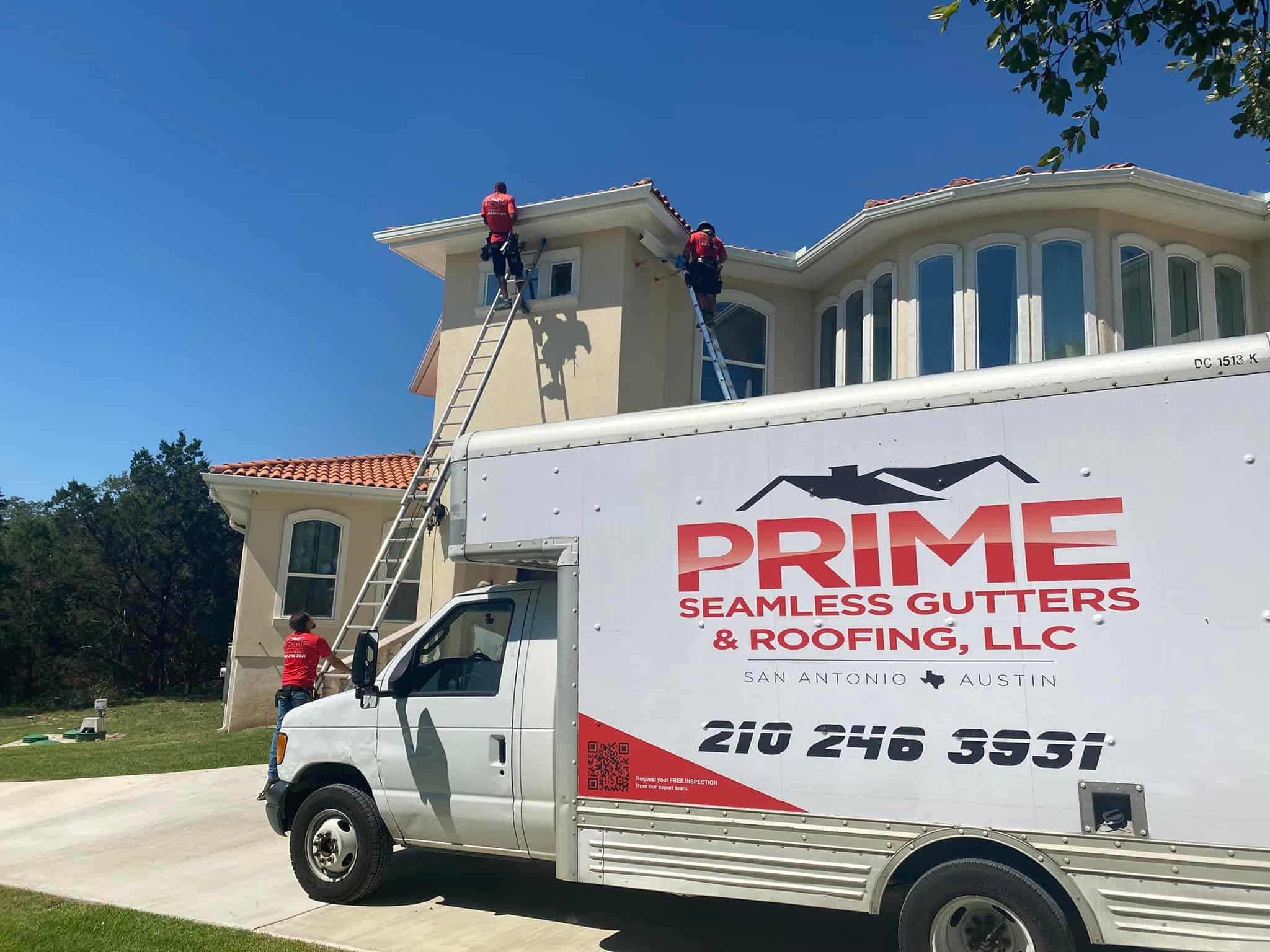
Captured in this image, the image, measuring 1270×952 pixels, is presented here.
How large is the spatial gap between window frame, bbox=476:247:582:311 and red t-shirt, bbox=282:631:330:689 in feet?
19.2

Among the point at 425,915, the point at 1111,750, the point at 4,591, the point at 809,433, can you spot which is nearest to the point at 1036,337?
the point at 809,433

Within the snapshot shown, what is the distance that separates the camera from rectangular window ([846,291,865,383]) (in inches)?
491

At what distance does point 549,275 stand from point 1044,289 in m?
6.31

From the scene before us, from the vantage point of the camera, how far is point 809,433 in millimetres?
4922

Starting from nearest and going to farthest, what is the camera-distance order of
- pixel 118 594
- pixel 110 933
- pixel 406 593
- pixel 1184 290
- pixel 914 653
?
pixel 914 653 < pixel 110 933 < pixel 1184 290 < pixel 406 593 < pixel 118 594

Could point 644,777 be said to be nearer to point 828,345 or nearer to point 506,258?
point 506,258

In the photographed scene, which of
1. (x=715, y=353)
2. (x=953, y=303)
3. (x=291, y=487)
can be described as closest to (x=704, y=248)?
(x=715, y=353)

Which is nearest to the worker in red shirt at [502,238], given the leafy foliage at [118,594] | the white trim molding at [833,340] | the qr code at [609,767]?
the white trim molding at [833,340]

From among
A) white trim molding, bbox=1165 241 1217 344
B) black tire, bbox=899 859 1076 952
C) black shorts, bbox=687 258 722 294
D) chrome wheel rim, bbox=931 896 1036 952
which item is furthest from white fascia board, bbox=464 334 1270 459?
white trim molding, bbox=1165 241 1217 344

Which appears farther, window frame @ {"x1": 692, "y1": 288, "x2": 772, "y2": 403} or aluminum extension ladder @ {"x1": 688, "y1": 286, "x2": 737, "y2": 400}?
window frame @ {"x1": 692, "y1": 288, "x2": 772, "y2": 403}

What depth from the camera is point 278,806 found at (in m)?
6.57

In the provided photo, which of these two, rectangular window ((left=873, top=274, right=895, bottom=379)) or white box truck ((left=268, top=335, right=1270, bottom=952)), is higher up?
rectangular window ((left=873, top=274, right=895, bottom=379))

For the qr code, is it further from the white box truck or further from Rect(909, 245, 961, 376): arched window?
Rect(909, 245, 961, 376): arched window

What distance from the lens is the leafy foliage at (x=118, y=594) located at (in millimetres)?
35281
